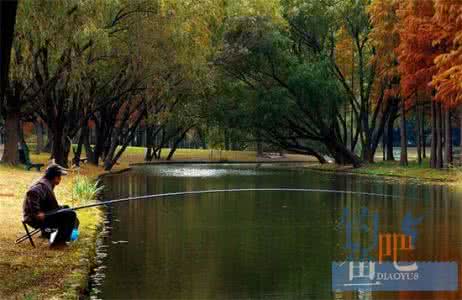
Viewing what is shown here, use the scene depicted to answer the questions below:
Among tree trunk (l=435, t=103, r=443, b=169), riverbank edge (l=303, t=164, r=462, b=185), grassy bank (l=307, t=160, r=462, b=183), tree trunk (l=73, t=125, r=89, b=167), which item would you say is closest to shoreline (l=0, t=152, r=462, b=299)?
riverbank edge (l=303, t=164, r=462, b=185)

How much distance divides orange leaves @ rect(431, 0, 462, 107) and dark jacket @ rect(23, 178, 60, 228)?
73.7ft

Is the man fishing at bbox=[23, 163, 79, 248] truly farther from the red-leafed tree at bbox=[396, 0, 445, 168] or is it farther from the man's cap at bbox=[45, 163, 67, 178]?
the red-leafed tree at bbox=[396, 0, 445, 168]

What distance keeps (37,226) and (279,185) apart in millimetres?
25021

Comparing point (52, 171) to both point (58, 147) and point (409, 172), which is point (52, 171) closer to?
point (58, 147)

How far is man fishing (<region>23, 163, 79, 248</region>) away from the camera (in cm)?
1385

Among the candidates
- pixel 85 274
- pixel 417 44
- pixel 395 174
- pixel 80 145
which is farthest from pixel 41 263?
pixel 80 145

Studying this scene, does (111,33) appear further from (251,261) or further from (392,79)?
(251,261)

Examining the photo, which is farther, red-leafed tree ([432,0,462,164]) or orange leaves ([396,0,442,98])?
orange leaves ([396,0,442,98])

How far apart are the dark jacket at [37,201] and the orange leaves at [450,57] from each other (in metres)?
22.5

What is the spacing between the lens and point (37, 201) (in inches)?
547

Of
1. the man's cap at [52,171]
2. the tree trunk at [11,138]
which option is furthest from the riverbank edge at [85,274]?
the tree trunk at [11,138]
